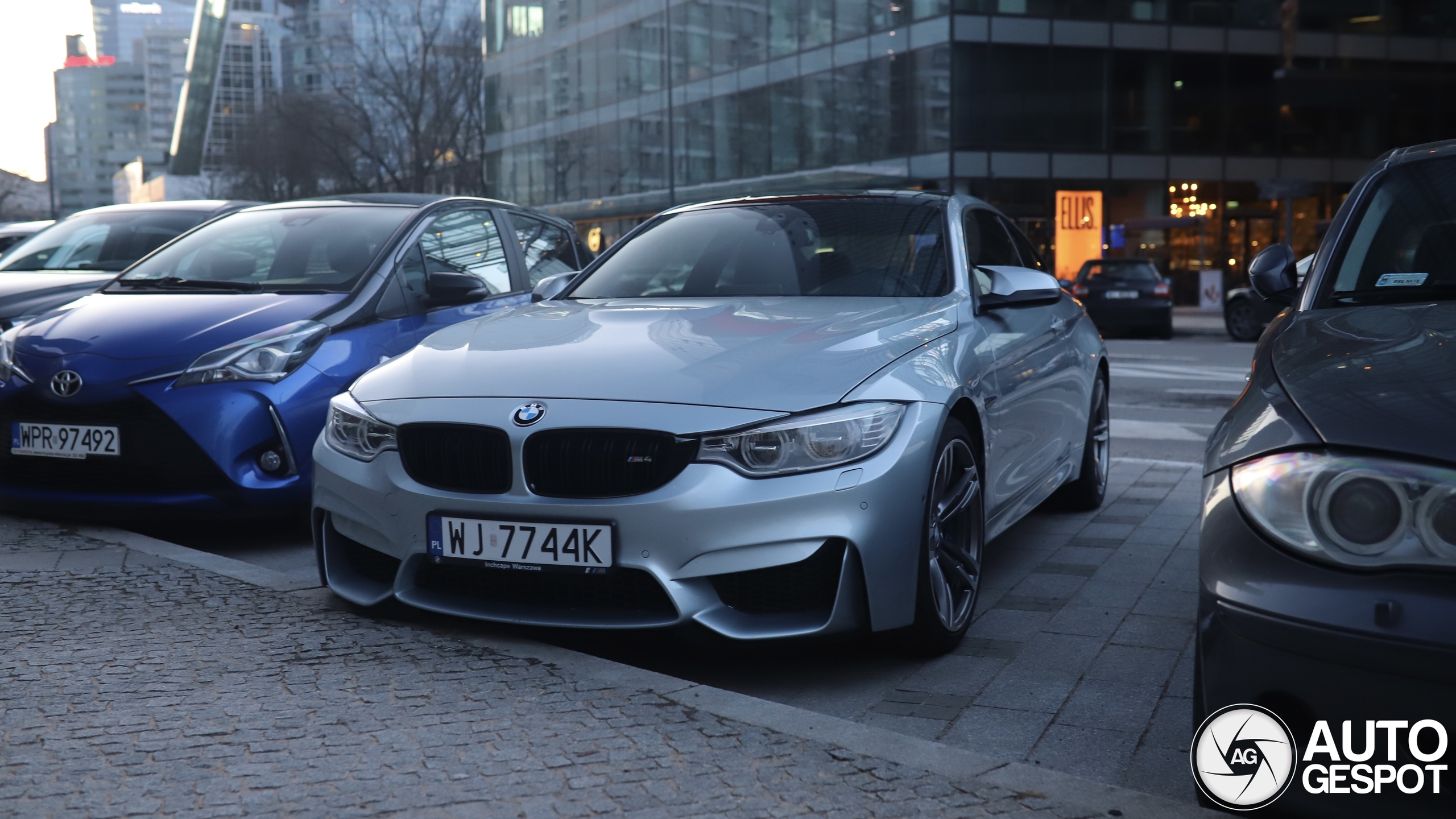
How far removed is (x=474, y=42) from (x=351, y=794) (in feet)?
135

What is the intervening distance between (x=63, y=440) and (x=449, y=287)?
5.55 ft

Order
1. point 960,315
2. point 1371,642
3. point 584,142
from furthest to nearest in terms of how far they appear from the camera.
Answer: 1. point 584,142
2. point 960,315
3. point 1371,642

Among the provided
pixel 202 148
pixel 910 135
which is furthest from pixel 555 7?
pixel 202 148

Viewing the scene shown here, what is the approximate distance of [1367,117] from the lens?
35.6m

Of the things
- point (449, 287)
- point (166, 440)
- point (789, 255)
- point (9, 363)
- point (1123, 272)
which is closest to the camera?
Answer: point (789, 255)

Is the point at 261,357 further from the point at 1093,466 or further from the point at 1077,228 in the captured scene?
the point at 1077,228

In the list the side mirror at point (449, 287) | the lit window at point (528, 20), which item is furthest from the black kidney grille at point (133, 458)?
the lit window at point (528, 20)

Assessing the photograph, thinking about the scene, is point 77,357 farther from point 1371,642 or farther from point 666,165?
point 666,165

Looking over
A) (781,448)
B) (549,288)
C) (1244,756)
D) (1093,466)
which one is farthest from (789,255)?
(1244,756)

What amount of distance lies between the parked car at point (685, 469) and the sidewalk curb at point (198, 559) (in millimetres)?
444

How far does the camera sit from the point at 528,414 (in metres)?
3.48

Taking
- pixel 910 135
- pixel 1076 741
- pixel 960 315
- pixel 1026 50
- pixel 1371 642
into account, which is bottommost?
pixel 1076 741

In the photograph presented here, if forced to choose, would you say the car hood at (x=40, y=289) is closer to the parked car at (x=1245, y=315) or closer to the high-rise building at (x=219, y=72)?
the parked car at (x=1245, y=315)

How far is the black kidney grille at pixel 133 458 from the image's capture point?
195 inches
